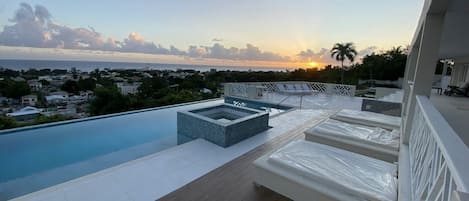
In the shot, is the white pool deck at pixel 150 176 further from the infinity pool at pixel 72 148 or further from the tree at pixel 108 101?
the tree at pixel 108 101

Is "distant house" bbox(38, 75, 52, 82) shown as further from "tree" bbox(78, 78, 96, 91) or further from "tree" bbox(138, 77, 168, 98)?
"tree" bbox(138, 77, 168, 98)

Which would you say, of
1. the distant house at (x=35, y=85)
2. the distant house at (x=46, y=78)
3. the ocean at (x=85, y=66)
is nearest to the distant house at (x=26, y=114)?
the distant house at (x=35, y=85)

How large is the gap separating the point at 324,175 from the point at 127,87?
12124 millimetres

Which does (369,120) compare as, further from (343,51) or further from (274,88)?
(343,51)

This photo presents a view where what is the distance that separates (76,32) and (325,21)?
35.2ft

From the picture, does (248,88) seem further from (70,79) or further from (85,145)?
(70,79)

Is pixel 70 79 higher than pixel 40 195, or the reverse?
pixel 70 79

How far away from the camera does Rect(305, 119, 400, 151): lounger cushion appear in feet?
10.6

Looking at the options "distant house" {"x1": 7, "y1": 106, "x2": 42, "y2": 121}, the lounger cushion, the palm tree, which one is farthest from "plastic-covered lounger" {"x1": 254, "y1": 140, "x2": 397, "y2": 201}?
the palm tree

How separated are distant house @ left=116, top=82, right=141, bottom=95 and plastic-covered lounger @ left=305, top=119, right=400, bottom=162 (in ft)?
Result: 34.2

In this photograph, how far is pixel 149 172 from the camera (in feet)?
10.0

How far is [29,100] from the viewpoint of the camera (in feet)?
25.7

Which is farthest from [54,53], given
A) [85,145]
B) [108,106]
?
[85,145]

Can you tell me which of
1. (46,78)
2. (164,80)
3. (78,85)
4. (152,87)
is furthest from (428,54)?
(164,80)
